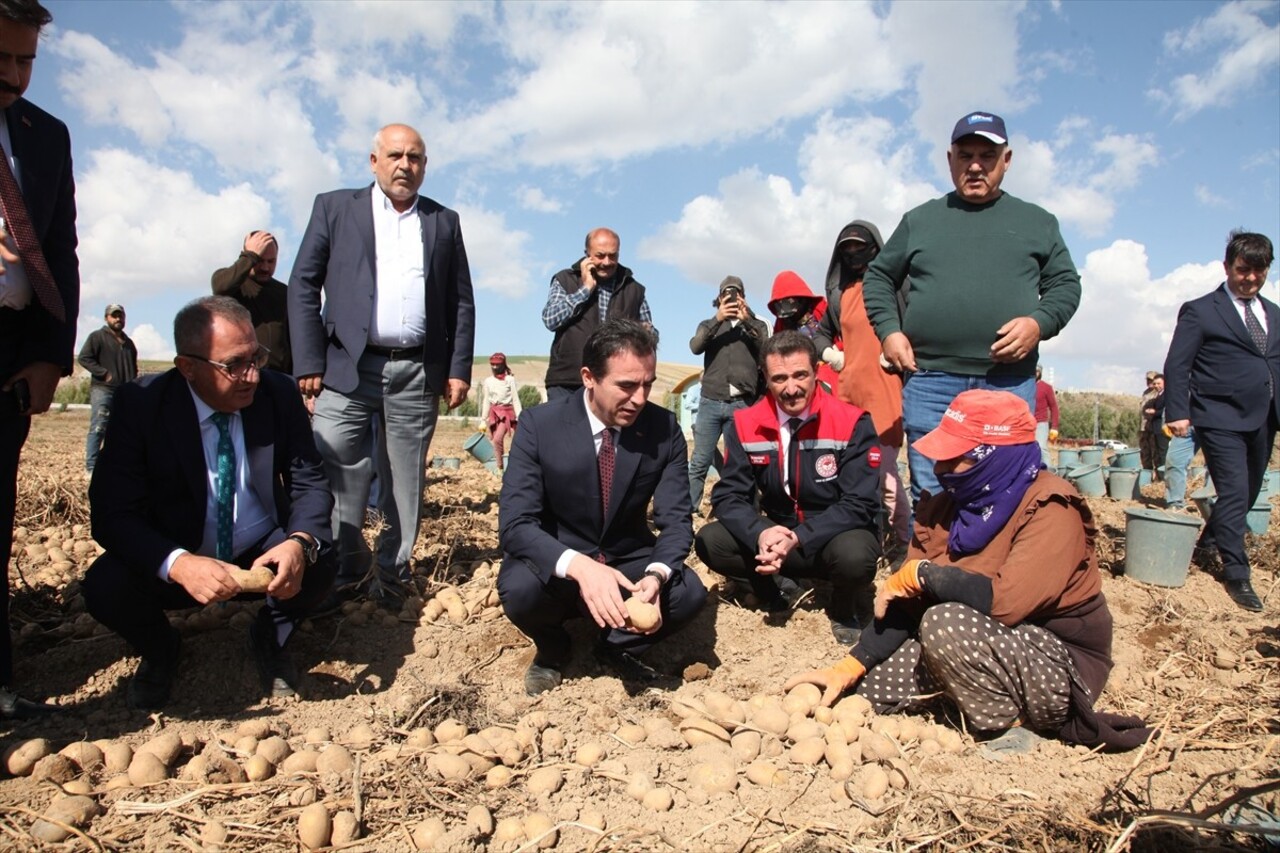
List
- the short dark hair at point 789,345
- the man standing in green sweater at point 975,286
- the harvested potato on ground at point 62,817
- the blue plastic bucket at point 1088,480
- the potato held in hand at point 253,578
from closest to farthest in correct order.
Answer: the harvested potato on ground at point 62,817
the potato held in hand at point 253,578
the man standing in green sweater at point 975,286
the short dark hair at point 789,345
the blue plastic bucket at point 1088,480

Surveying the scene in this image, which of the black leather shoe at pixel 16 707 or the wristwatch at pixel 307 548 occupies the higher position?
the wristwatch at pixel 307 548

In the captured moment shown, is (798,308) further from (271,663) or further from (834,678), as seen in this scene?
(271,663)

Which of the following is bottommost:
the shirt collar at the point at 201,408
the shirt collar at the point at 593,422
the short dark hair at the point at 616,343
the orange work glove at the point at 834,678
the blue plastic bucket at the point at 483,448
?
the orange work glove at the point at 834,678

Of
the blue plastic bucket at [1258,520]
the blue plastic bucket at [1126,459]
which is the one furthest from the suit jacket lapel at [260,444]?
the blue plastic bucket at [1126,459]

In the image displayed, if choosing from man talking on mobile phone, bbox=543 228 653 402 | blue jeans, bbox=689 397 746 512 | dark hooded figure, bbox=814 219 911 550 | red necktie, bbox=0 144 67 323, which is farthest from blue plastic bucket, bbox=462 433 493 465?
red necktie, bbox=0 144 67 323

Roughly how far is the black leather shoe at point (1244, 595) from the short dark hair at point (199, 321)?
16.0 ft

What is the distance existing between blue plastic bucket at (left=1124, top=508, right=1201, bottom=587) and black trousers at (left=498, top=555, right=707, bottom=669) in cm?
300

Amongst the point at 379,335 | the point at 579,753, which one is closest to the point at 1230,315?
the point at 579,753

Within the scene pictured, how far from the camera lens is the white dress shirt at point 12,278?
7.93 ft

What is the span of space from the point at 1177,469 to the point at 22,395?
793 cm

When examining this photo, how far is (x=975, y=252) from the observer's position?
3385mm

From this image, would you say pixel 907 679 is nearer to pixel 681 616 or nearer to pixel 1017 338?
pixel 681 616

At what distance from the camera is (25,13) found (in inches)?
86.9

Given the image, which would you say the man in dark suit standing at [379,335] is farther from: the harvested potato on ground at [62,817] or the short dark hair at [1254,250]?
the short dark hair at [1254,250]
